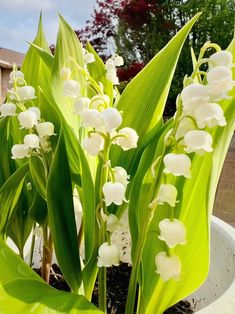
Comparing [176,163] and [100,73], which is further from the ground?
[100,73]

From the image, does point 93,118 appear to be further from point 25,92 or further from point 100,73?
point 100,73

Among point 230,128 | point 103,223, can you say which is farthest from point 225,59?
point 103,223

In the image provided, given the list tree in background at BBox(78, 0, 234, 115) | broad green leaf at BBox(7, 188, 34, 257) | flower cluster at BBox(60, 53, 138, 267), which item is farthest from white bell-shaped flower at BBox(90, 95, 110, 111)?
tree in background at BBox(78, 0, 234, 115)

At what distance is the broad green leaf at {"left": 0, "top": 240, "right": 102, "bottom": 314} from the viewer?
38 cm

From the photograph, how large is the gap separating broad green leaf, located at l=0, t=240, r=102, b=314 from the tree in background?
19.0 ft

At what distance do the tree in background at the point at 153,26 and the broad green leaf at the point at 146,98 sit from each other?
561 cm

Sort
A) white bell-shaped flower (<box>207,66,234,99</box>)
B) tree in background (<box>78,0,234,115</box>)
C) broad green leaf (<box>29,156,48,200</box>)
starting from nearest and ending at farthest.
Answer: white bell-shaped flower (<box>207,66,234,99</box>)
broad green leaf (<box>29,156,48,200</box>)
tree in background (<box>78,0,234,115</box>)

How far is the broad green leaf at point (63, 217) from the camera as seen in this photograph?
0.52 metres

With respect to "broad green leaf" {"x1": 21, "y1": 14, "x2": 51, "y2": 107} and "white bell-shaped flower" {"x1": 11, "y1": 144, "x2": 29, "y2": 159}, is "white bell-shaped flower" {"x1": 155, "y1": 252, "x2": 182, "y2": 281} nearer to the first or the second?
"white bell-shaped flower" {"x1": 11, "y1": 144, "x2": 29, "y2": 159}

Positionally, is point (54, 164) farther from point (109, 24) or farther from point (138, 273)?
point (109, 24)

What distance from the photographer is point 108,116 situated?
39 centimetres

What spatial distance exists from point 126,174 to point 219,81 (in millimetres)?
156

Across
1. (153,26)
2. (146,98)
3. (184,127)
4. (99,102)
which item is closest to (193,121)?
(184,127)

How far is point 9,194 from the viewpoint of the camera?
0.64 m
